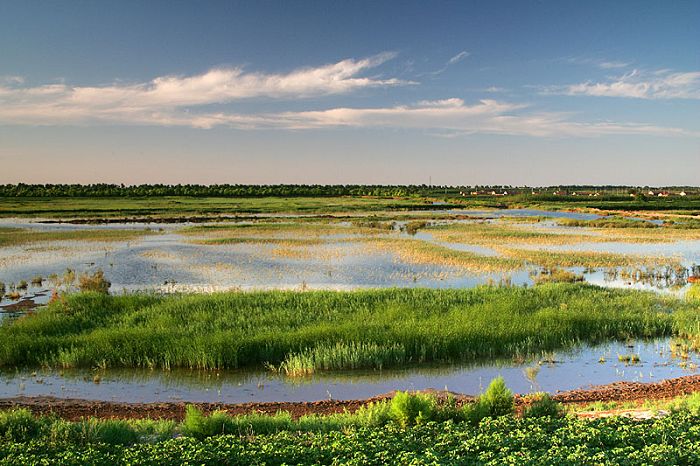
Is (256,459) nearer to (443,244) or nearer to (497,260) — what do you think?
(497,260)

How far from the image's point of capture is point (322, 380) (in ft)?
48.5

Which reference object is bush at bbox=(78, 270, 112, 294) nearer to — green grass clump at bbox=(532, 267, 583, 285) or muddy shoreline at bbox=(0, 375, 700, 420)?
muddy shoreline at bbox=(0, 375, 700, 420)

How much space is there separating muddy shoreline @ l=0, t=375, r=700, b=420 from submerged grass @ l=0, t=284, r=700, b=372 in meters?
2.73

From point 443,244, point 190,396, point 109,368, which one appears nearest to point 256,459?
point 190,396

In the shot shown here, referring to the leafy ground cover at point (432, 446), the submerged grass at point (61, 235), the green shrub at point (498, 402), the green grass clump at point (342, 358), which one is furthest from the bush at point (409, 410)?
the submerged grass at point (61, 235)

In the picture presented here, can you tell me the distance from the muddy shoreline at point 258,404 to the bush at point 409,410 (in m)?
1.66

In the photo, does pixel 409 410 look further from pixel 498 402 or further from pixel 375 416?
pixel 498 402

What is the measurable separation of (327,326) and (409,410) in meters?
7.09

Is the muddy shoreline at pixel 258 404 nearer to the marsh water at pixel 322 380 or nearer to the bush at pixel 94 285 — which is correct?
the marsh water at pixel 322 380

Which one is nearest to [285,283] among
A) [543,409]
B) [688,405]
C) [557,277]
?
[557,277]

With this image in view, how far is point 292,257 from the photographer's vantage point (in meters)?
37.1

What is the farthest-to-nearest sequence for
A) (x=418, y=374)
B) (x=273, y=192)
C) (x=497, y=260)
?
(x=273, y=192)
(x=497, y=260)
(x=418, y=374)

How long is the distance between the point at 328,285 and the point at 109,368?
1291 centimetres

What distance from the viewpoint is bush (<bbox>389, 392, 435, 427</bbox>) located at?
1042 centimetres
